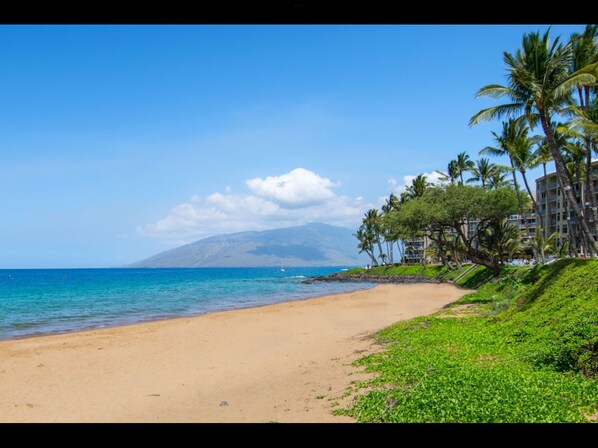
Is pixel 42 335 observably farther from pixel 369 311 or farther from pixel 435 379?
pixel 435 379

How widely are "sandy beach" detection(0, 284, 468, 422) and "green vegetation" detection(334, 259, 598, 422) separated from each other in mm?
913

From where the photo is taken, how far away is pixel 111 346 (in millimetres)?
15734

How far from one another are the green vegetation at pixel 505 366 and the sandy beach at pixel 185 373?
91 centimetres

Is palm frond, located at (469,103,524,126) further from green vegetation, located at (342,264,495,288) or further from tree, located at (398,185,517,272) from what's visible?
green vegetation, located at (342,264,495,288)

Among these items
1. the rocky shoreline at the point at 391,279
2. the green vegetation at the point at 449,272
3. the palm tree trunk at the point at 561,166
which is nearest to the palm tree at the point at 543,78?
the palm tree trunk at the point at 561,166

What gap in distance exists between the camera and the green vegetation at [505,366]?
574 centimetres

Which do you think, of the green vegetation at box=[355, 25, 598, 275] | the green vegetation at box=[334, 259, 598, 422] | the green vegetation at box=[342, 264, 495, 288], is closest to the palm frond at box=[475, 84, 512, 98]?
the green vegetation at box=[355, 25, 598, 275]

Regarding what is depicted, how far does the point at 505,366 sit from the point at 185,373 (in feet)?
24.7

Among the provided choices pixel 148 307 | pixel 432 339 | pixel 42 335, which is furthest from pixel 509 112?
pixel 148 307

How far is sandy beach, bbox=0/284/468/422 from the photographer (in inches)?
326

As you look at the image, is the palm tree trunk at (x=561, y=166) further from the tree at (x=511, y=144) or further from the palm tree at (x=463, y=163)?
the palm tree at (x=463, y=163)

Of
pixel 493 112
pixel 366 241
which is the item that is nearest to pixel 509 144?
pixel 493 112
